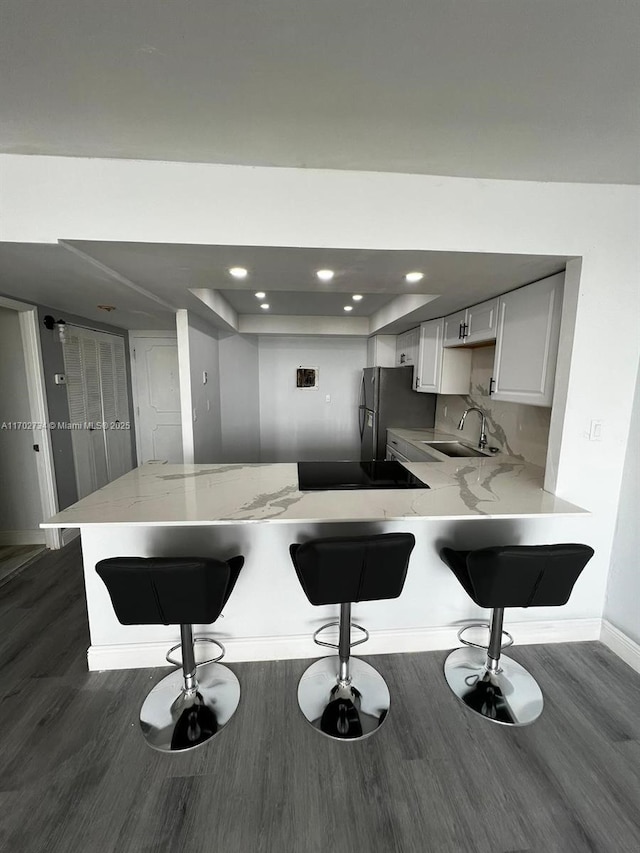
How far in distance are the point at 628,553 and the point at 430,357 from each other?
207 cm

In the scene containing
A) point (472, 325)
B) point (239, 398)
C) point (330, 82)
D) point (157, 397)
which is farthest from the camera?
point (239, 398)

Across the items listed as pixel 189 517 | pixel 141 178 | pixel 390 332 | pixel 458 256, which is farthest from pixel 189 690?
pixel 390 332

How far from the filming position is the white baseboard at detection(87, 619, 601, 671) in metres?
1.83

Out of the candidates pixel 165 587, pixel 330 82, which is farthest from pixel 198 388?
pixel 330 82

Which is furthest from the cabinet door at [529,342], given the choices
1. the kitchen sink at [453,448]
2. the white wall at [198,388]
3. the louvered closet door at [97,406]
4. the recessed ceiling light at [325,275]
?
the louvered closet door at [97,406]

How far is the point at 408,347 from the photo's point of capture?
392cm

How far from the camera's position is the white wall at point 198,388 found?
2.88 m

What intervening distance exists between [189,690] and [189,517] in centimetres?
90

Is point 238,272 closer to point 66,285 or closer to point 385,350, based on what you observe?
point 66,285

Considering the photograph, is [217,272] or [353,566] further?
[217,272]

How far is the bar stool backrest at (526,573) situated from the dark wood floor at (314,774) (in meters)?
0.60

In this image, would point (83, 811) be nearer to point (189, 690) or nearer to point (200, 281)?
point (189, 690)

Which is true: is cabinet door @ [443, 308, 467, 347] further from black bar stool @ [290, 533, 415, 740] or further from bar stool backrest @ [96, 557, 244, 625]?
bar stool backrest @ [96, 557, 244, 625]

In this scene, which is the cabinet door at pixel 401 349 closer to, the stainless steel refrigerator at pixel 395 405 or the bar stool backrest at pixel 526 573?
the stainless steel refrigerator at pixel 395 405
